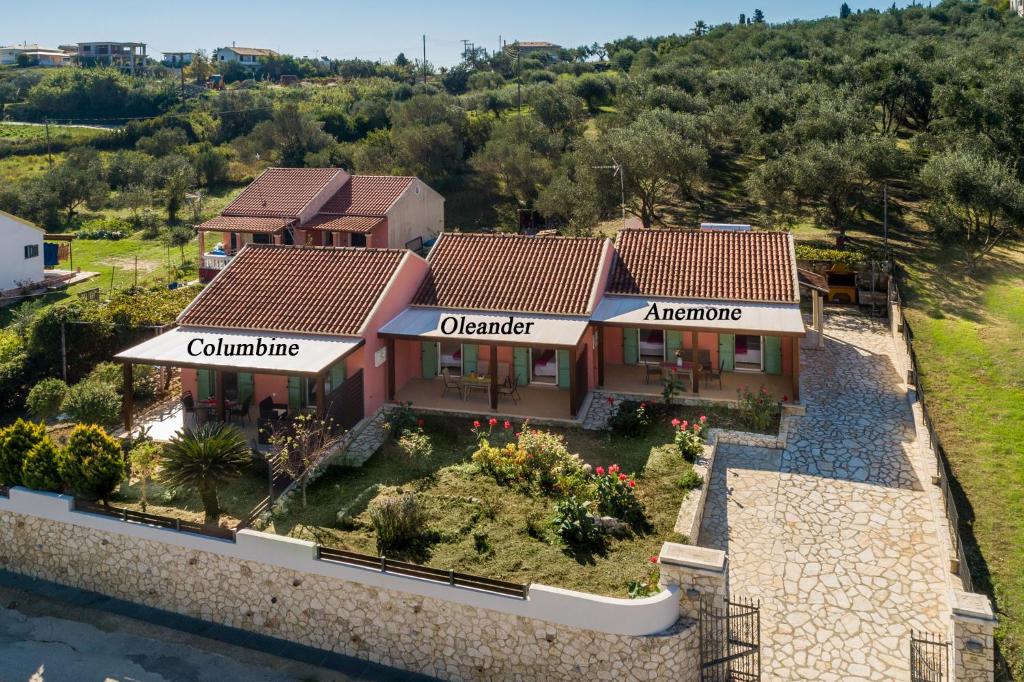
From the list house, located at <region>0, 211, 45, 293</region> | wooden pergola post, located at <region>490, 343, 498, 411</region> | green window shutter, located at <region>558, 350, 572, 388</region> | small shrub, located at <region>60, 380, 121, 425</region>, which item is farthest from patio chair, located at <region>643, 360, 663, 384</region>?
house, located at <region>0, 211, 45, 293</region>

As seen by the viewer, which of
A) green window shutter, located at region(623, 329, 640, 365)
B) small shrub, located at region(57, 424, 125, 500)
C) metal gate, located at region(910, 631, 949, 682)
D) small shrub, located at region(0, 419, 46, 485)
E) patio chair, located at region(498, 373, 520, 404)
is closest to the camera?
metal gate, located at region(910, 631, 949, 682)

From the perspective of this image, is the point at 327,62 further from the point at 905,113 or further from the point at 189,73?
the point at 905,113

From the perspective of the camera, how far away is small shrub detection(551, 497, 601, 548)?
56.7 feet

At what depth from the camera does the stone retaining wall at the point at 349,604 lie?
47.3 feet

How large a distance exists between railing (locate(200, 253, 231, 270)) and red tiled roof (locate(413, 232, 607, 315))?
17.3m

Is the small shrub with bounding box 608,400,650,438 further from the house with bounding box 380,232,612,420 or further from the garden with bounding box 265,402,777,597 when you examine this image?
the house with bounding box 380,232,612,420

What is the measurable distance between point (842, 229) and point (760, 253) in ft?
57.3

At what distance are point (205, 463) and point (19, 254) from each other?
34.6m

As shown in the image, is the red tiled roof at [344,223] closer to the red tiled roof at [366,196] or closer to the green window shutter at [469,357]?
the red tiled roof at [366,196]

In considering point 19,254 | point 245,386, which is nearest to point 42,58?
point 19,254

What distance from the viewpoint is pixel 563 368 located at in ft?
87.9

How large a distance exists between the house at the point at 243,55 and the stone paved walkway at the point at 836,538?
182 meters

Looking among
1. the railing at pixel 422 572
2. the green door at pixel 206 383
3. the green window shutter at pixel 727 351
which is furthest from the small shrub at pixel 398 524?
the green window shutter at pixel 727 351

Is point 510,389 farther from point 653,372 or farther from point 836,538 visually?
point 836,538
